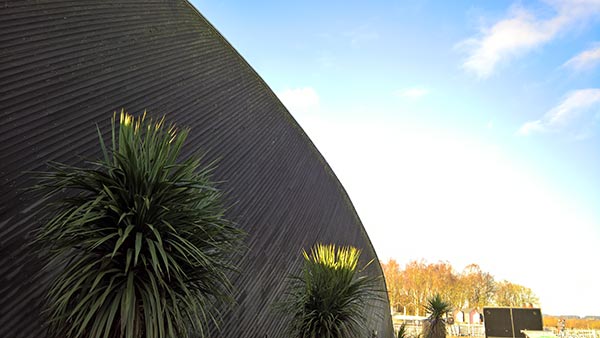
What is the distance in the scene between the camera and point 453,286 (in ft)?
298

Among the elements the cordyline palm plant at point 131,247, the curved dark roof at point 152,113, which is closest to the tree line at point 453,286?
the curved dark roof at point 152,113

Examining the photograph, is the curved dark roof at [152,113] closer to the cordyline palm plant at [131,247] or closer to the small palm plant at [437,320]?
the cordyline palm plant at [131,247]

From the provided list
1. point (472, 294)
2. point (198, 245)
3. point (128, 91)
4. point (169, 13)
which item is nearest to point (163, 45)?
point (169, 13)

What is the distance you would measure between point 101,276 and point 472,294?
9828cm

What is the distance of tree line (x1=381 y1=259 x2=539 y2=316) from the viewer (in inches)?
3381

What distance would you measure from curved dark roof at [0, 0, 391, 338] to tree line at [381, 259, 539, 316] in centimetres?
7285

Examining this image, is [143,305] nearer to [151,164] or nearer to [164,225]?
[164,225]

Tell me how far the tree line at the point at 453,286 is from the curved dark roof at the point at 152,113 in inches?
2868

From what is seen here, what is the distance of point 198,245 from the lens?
19.1 ft

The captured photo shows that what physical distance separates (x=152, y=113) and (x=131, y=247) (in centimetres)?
468

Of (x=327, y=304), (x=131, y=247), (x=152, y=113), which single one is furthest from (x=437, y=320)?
(x=131, y=247)

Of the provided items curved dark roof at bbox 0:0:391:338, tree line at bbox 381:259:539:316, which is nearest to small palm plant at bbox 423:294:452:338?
curved dark roof at bbox 0:0:391:338

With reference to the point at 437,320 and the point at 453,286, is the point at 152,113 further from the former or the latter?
the point at 453,286

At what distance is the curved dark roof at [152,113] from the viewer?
6.12m
